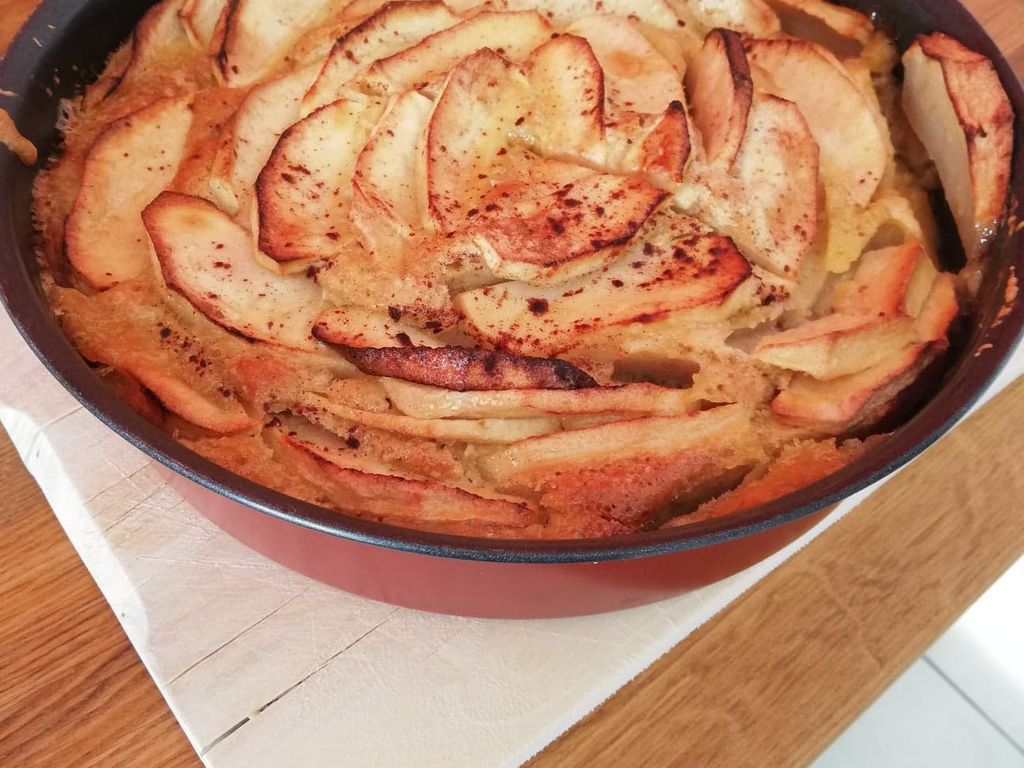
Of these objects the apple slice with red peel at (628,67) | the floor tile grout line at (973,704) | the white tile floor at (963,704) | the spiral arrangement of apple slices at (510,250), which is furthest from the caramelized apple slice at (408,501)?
the floor tile grout line at (973,704)

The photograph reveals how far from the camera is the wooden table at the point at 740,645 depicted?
1.11m

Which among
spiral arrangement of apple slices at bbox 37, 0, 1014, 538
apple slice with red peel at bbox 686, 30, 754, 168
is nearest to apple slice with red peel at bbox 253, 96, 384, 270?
spiral arrangement of apple slices at bbox 37, 0, 1014, 538

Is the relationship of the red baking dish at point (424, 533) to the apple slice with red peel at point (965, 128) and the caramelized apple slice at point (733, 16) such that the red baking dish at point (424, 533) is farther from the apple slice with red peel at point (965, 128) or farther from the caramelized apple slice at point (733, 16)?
the caramelized apple slice at point (733, 16)

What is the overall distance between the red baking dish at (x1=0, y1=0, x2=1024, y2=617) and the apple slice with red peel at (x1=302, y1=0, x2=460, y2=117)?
33 centimetres

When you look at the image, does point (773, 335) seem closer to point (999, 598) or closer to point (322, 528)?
point (322, 528)

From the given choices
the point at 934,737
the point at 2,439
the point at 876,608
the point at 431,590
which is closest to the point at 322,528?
the point at 431,590

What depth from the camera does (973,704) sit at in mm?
2215

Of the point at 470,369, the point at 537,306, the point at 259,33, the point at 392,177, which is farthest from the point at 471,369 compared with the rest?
the point at 259,33

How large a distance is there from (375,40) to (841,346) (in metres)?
0.74

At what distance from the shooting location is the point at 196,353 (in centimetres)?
109

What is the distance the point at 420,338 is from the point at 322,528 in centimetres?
30

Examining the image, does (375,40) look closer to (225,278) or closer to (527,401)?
(225,278)

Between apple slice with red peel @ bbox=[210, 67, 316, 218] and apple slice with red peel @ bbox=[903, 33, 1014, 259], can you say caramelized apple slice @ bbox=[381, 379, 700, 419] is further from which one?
apple slice with red peel @ bbox=[903, 33, 1014, 259]

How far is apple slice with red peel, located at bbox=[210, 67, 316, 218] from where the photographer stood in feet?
3.90
